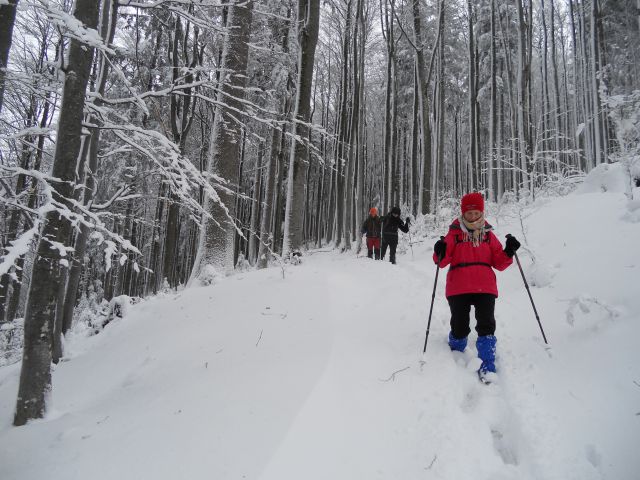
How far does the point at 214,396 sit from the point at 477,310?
2623 mm

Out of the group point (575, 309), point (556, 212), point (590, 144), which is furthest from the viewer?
point (590, 144)

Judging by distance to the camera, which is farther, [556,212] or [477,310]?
[556,212]

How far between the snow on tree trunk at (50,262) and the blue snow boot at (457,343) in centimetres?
391

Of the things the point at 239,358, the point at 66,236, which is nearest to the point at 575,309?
the point at 239,358

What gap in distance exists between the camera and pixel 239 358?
3.55m

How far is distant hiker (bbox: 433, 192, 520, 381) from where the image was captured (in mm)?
3607

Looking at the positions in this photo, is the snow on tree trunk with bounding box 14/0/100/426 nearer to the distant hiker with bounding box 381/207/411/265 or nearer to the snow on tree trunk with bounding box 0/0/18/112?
the snow on tree trunk with bounding box 0/0/18/112

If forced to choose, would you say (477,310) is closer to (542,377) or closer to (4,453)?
(542,377)

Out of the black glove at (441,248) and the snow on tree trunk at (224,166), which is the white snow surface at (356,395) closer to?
the black glove at (441,248)

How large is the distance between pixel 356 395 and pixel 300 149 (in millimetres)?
7157

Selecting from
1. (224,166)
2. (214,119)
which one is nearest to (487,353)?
(224,166)

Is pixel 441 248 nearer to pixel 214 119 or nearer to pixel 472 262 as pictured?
pixel 472 262

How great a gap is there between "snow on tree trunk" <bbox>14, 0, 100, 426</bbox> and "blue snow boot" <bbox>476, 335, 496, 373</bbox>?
3986 millimetres

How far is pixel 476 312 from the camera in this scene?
12.0 feet
